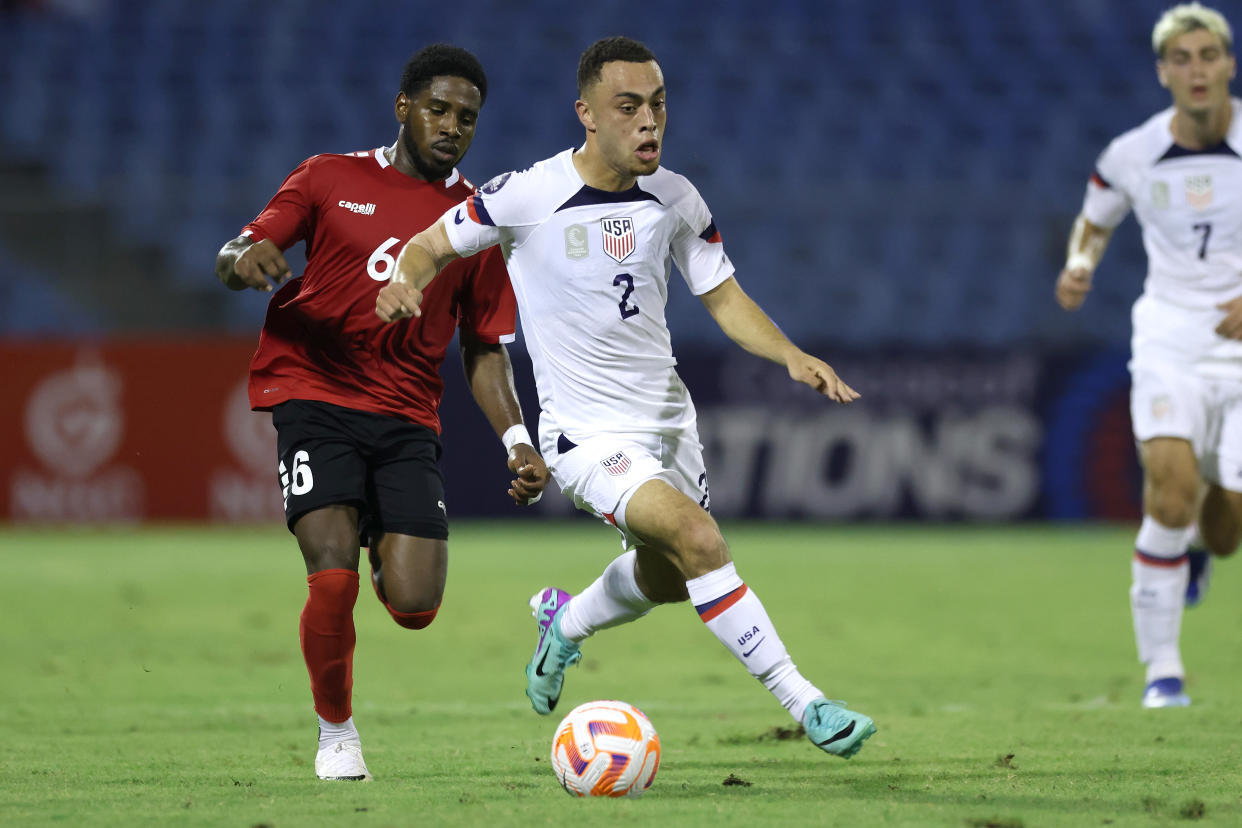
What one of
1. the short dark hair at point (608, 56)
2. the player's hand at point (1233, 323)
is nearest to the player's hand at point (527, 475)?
the short dark hair at point (608, 56)

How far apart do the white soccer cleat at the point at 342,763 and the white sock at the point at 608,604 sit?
1.14 m

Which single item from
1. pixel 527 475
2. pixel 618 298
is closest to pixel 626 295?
pixel 618 298

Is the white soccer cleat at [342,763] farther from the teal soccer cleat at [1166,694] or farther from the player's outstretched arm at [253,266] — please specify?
the teal soccer cleat at [1166,694]

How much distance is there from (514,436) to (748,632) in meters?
1.16

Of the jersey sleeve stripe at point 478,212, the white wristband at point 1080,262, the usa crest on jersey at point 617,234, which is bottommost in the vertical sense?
the white wristband at point 1080,262

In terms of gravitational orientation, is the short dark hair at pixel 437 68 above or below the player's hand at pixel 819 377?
above

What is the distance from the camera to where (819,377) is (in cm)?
483

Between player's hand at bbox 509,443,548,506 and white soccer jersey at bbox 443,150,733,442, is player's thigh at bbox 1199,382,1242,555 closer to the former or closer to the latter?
white soccer jersey at bbox 443,150,733,442

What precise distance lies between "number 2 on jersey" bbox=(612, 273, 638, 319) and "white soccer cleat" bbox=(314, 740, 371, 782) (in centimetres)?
160

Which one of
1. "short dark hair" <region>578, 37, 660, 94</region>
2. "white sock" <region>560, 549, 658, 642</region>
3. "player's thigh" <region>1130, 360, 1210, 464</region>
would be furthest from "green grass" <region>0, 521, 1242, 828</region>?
"short dark hair" <region>578, 37, 660, 94</region>

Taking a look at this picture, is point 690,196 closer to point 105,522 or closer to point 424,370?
point 424,370

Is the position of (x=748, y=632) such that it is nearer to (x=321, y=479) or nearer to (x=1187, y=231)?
(x=321, y=479)

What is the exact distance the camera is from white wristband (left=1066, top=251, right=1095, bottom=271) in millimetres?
6969

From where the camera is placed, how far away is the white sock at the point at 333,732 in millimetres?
4988
